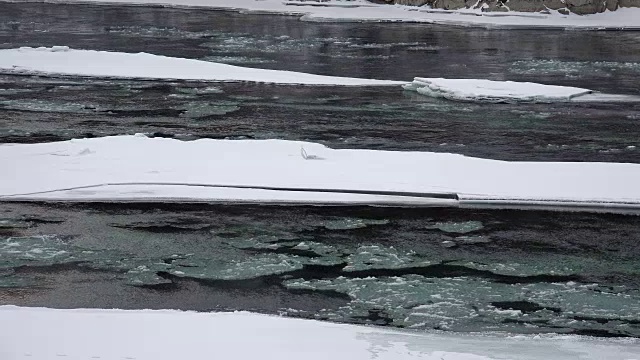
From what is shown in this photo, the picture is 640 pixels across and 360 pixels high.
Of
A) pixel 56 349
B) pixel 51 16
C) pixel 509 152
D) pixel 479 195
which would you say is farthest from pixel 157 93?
pixel 51 16

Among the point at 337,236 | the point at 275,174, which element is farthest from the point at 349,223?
the point at 275,174

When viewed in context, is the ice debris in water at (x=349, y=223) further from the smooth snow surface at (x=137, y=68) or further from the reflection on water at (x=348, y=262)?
the smooth snow surface at (x=137, y=68)

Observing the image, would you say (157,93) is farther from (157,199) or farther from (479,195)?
(479,195)

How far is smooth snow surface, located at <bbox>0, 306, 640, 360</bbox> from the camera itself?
5.54 metres

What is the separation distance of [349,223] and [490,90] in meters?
7.84

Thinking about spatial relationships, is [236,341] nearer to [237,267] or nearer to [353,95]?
[237,267]

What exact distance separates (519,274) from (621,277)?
81cm

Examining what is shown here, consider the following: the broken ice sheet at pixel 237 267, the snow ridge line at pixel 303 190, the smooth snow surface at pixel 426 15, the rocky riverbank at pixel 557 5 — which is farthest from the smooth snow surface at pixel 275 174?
the rocky riverbank at pixel 557 5

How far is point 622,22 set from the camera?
28.1 m

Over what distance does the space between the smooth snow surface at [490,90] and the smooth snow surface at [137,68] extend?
1076 mm

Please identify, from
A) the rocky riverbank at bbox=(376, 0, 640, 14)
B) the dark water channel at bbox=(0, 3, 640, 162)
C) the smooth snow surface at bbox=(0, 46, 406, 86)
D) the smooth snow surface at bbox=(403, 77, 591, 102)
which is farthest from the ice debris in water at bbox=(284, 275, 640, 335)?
the rocky riverbank at bbox=(376, 0, 640, 14)

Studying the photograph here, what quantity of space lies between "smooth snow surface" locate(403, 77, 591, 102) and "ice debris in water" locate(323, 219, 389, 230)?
23.9ft

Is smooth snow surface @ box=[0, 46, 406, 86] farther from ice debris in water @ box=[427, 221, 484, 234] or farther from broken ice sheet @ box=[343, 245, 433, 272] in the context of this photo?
broken ice sheet @ box=[343, 245, 433, 272]

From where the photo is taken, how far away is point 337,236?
8.45 m
